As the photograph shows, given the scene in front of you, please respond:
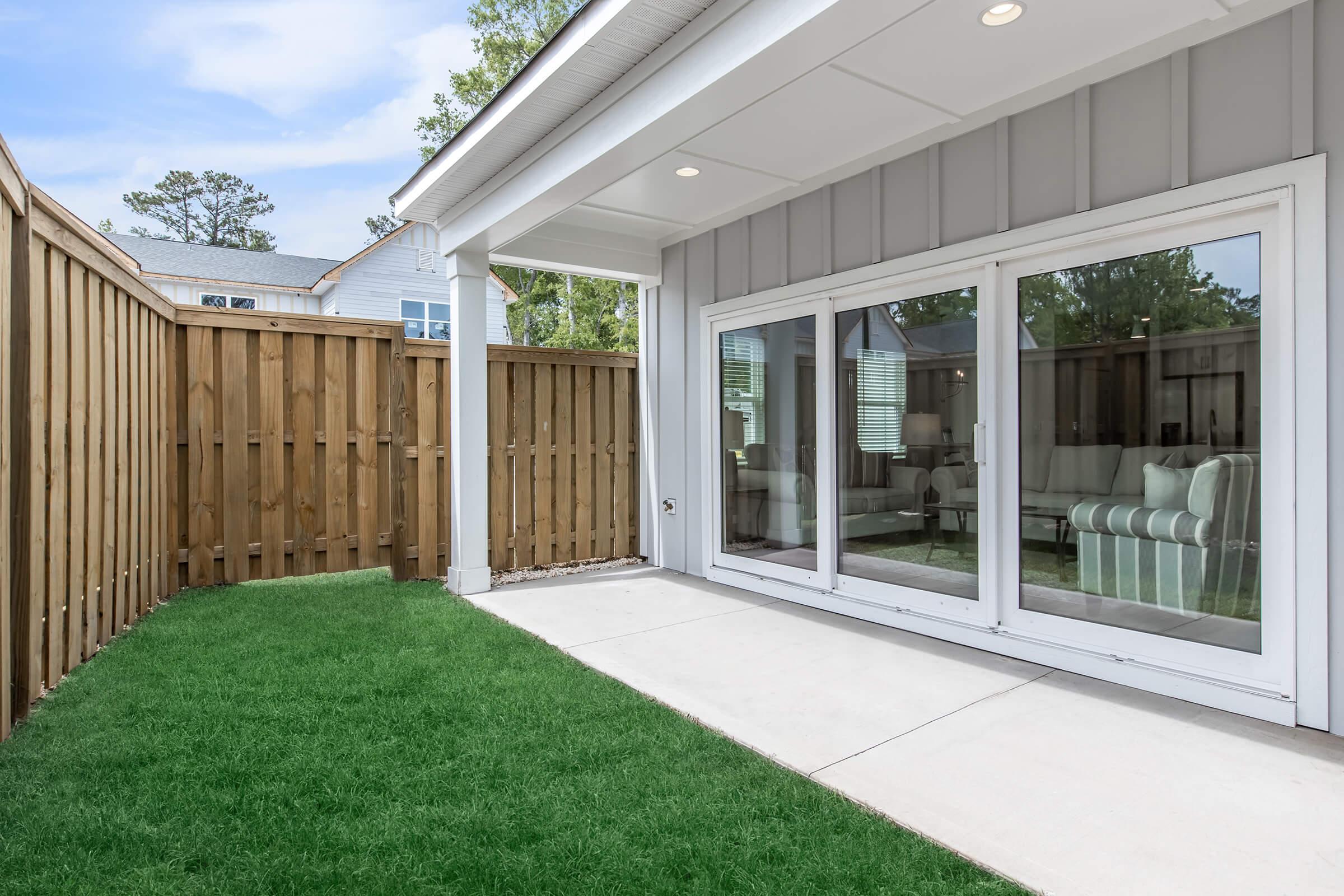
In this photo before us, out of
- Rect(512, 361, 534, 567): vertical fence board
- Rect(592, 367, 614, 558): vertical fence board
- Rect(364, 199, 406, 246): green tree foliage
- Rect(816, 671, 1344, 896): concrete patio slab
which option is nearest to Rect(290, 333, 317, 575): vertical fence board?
Rect(512, 361, 534, 567): vertical fence board

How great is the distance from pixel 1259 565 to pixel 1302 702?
51 cm

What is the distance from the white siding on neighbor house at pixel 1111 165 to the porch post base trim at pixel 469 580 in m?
2.78

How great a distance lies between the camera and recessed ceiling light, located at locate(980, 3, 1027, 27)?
96.7 inches

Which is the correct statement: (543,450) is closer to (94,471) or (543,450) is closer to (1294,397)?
(94,471)

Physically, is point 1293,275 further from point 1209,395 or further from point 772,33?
point 772,33

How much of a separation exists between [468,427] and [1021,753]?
3997mm

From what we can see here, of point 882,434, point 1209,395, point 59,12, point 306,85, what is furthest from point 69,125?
point 1209,395

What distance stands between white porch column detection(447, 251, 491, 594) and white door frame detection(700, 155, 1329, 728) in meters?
3.18

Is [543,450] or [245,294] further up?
[245,294]

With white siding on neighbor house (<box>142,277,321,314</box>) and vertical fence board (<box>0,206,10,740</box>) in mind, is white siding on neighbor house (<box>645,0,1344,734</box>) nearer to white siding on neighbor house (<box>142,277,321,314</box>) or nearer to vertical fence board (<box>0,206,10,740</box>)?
vertical fence board (<box>0,206,10,740</box>)

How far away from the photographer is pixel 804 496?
4.70 metres

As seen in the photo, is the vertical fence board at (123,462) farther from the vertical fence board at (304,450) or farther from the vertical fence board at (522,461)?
the vertical fence board at (522,461)

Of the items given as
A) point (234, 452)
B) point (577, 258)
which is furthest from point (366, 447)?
point (577, 258)

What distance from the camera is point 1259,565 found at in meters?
2.69
